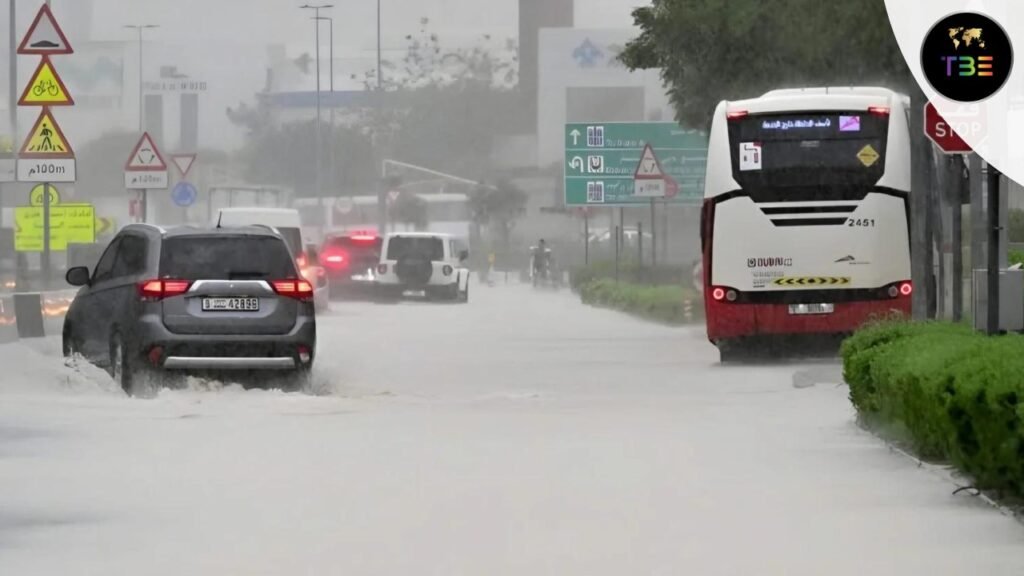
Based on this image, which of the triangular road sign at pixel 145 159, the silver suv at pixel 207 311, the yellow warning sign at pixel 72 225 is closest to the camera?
the silver suv at pixel 207 311

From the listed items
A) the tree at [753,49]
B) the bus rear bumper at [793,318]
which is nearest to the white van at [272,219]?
the tree at [753,49]

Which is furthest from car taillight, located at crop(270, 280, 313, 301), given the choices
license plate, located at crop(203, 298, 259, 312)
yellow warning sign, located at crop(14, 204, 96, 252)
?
yellow warning sign, located at crop(14, 204, 96, 252)

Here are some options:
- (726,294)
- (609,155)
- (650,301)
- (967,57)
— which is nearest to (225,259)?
(726,294)

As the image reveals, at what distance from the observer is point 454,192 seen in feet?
417

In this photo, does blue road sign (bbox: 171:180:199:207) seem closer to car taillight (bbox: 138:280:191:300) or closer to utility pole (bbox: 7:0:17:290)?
utility pole (bbox: 7:0:17:290)

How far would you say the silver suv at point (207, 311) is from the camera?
21000 mm

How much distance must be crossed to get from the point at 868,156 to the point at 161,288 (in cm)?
1019

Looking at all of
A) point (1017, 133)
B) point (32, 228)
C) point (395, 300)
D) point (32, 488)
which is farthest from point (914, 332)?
point (395, 300)

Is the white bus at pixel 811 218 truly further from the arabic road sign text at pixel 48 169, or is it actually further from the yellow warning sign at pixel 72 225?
the yellow warning sign at pixel 72 225

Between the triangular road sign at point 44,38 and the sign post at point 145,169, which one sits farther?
the sign post at point 145,169

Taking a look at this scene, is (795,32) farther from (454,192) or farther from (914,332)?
(454,192)

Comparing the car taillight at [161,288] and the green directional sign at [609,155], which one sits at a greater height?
the green directional sign at [609,155]

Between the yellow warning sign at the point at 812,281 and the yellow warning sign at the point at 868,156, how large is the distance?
1.38 meters

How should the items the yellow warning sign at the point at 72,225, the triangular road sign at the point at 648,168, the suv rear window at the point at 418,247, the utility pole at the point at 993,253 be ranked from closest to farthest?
the utility pole at the point at 993,253, the yellow warning sign at the point at 72,225, the triangular road sign at the point at 648,168, the suv rear window at the point at 418,247
